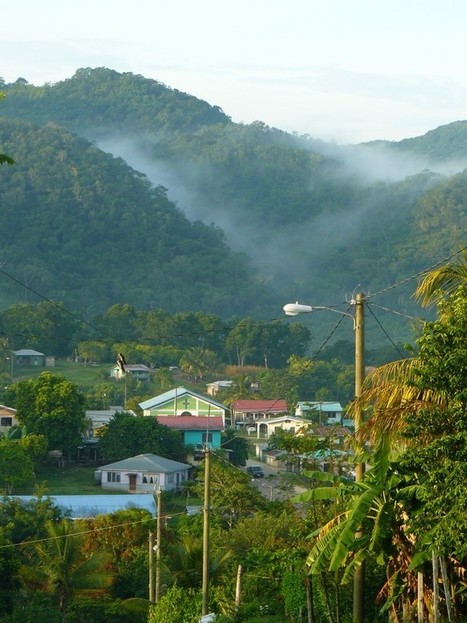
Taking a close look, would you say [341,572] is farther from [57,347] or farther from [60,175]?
[60,175]

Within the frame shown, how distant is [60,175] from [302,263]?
34607 millimetres

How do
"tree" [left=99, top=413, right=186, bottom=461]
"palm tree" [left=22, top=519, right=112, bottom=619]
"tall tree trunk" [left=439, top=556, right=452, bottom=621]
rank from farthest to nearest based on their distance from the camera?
"tree" [left=99, top=413, right=186, bottom=461]
"palm tree" [left=22, top=519, right=112, bottom=619]
"tall tree trunk" [left=439, top=556, right=452, bottom=621]

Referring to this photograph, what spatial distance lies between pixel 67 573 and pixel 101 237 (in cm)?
14171

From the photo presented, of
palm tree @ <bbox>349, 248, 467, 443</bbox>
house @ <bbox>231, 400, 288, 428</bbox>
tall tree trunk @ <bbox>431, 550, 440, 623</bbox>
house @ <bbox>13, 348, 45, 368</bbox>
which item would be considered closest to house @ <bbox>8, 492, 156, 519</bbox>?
palm tree @ <bbox>349, 248, 467, 443</bbox>

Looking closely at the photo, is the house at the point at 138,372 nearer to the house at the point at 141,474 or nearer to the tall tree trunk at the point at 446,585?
the house at the point at 141,474

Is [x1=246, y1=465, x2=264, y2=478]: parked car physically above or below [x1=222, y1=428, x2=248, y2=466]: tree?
below

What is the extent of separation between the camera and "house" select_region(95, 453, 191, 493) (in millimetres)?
50750

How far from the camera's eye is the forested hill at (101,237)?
148m

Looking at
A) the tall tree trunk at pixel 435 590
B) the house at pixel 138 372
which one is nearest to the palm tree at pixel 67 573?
the tall tree trunk at pixel 435 590

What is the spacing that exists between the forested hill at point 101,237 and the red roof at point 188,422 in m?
76.3

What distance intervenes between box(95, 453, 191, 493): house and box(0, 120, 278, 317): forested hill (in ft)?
290

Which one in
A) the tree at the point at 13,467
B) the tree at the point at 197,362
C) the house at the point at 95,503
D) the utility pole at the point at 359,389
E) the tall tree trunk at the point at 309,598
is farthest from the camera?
A: the tree at the point at 197,362

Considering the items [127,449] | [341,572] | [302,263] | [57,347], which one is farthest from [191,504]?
[302,263]

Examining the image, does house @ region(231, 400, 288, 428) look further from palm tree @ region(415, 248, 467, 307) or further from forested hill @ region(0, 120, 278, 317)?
forested hill @ region(0, 120, 278, 317)
